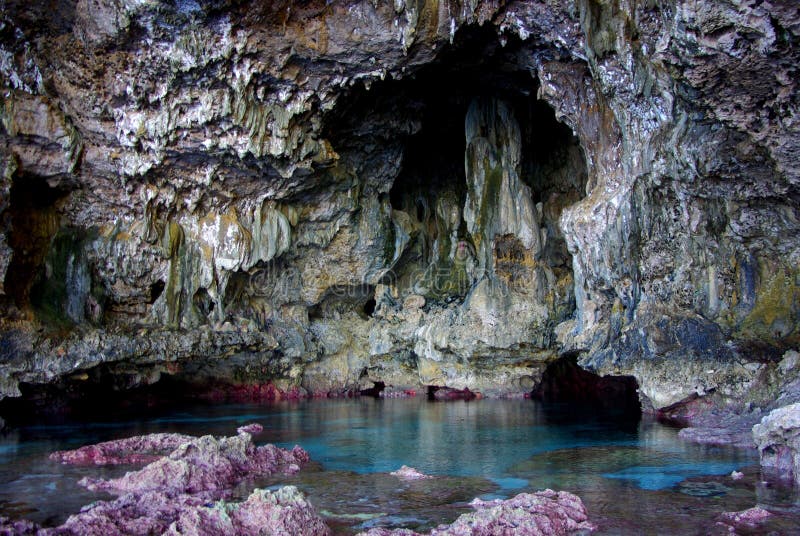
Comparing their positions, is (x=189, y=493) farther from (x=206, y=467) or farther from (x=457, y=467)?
(x=457, y=467)

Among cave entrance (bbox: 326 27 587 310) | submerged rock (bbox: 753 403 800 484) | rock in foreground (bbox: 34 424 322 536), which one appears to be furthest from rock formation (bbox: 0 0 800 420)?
rock in foreground (bbox: 34 424 322 536)

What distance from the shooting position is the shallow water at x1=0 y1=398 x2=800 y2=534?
8688mm

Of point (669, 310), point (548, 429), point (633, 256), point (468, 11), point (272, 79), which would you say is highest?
point (468, 11)

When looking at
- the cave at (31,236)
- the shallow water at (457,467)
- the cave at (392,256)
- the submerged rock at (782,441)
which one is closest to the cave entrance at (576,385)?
the cave at (392,256)

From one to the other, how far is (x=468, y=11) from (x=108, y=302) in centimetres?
1290

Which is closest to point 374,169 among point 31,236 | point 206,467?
point 31,236

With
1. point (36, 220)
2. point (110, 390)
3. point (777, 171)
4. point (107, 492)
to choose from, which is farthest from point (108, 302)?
point (777, 171)

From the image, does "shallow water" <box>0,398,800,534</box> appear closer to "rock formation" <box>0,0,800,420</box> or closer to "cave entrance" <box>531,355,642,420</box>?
"rock formation" <box>0,0,800,420</box>

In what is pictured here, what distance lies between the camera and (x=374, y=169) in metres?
23.0

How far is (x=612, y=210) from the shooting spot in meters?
16.6

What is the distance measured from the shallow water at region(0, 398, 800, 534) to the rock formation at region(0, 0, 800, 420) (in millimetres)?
2594

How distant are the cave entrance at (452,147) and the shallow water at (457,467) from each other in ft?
24.0

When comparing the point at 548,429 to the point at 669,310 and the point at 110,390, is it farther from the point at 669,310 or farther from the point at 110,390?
the point at 110,390

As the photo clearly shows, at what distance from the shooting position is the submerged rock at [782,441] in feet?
33.0
